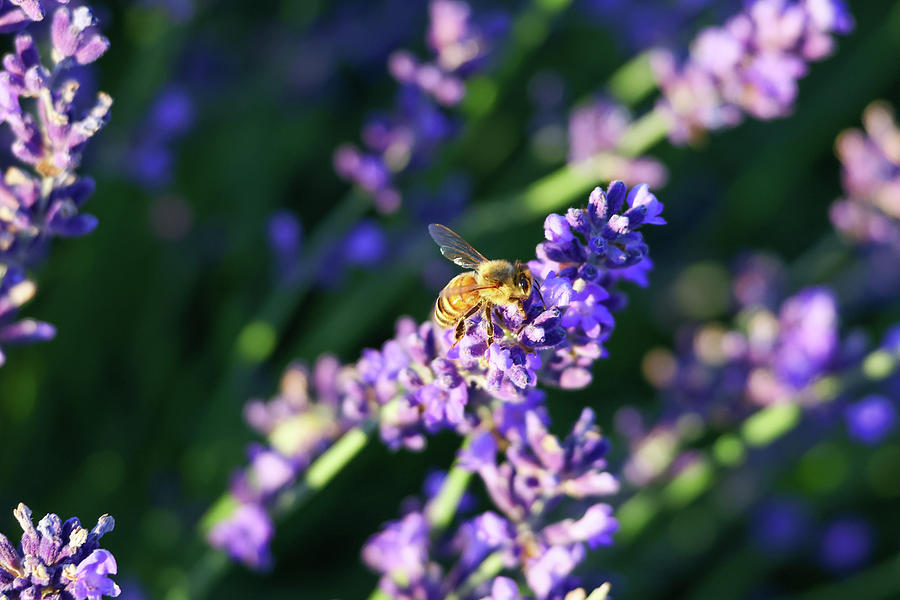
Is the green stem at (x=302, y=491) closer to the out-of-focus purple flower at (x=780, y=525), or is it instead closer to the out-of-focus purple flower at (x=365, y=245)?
the out-of-focus purple flower at (x=365, y=245)

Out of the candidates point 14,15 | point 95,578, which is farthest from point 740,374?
point 14,15

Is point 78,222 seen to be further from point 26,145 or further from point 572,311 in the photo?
point 572,311

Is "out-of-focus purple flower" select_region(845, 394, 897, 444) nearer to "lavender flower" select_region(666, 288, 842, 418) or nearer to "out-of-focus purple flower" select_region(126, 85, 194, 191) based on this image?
"lavender flower" select_region(666, 288, 842, 418)

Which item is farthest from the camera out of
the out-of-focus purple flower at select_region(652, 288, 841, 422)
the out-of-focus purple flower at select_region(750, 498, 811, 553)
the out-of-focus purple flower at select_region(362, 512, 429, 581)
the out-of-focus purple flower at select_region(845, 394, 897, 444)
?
the out-of-focus purple flower at select_region(750, 498, 811, 553)

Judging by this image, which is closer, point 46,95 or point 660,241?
point 46,95

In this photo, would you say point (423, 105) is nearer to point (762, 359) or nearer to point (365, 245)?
point (365, 245)

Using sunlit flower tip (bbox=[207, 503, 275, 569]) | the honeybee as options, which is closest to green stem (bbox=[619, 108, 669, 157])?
the honeybee

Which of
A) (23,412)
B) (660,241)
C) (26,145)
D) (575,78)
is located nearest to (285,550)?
(23,412)
